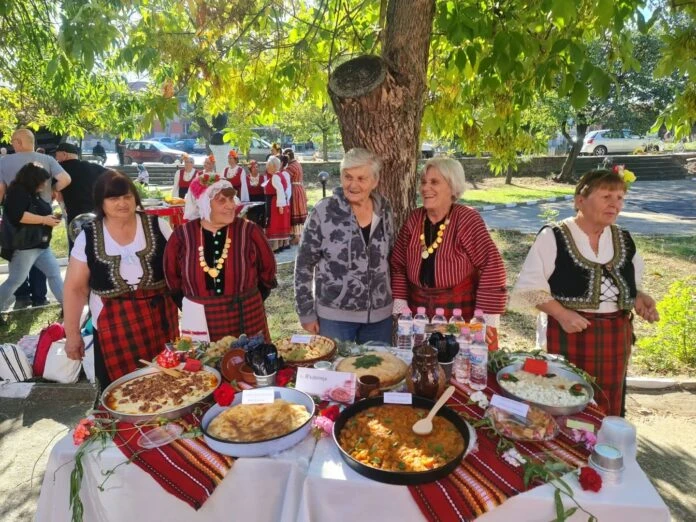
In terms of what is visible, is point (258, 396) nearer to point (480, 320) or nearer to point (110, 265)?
point (480, 320)

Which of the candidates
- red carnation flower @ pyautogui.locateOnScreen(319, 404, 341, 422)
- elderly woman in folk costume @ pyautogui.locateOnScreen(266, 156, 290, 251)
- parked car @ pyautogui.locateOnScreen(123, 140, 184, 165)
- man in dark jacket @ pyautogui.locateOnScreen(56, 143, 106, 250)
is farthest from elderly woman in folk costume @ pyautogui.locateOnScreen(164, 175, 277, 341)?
parked car @ pyautogui.locateOnScreen(123, 140, 184, 165)

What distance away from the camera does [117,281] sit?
290 cm

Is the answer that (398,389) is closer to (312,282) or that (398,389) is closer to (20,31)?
(312,282)

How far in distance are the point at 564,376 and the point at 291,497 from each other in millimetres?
1378

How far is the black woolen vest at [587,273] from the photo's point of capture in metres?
2.74

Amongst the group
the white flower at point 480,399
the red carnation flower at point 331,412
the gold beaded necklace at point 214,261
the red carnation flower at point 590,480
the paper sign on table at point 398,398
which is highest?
the gold beaded necklace at point 214,261

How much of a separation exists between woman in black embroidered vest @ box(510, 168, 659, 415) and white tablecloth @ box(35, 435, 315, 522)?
1.72 meters

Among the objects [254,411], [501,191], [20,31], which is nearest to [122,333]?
[254,411]

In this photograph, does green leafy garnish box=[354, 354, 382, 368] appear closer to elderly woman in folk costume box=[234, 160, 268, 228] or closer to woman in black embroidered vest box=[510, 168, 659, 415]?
woman in black embroidered vest box=[510, 168, 659, 415]

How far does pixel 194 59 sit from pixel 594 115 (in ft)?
64.4

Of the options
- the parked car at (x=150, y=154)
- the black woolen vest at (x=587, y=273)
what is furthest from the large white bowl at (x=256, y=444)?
the parked car at (x=150, y=154)

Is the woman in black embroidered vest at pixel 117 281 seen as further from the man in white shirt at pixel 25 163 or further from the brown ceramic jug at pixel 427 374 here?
the man in white shirt at pixel 25 163

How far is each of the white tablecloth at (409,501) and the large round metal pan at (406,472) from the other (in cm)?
4

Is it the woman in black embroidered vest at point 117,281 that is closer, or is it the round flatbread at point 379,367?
the round flatbread at point 379,367
